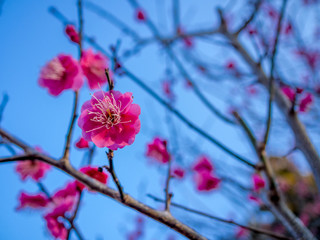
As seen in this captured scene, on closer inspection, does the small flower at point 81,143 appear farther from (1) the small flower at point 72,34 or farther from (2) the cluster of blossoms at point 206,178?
(2) the cluster of blossoms at point 206,178

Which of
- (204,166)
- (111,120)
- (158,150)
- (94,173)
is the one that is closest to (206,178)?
(204,166)

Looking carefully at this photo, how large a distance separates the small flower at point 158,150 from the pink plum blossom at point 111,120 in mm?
487

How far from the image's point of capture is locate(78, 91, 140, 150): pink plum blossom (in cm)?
80

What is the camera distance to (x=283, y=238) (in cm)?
105

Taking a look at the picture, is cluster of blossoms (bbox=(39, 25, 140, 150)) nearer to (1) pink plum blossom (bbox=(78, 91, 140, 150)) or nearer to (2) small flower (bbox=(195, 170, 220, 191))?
(1) pink plum blossom (bbox=(78, 91, 140, 150))

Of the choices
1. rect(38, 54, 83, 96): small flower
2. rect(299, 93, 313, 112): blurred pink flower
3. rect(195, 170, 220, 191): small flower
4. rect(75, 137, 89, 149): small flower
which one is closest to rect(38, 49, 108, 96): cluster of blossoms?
rect(38, 54, 83, 96): small flower

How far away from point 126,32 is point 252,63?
146 cm

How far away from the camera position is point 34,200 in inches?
52.6

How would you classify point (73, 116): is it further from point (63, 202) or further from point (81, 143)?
point (63, 202)

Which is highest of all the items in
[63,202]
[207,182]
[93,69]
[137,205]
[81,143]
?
[93,69]

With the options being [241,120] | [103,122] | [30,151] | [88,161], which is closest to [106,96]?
[103,122]

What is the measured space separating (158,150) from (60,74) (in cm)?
77

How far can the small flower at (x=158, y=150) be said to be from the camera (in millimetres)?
1315

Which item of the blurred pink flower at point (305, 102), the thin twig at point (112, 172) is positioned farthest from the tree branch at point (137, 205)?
the blurred pink flower at point (305, 102)
